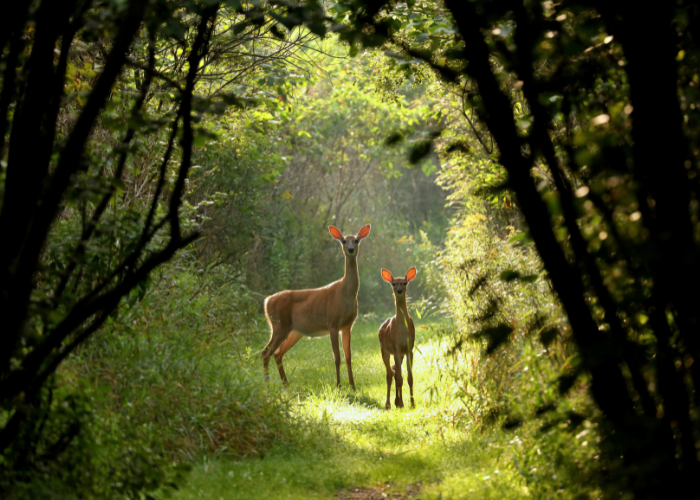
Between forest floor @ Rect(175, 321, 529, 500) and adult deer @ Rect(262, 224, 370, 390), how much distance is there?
8.18 feet

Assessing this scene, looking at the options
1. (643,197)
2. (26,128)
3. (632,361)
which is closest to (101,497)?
(26,128)

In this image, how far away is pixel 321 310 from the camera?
10.6m

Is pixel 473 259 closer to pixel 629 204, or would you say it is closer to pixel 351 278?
pixel 629 204

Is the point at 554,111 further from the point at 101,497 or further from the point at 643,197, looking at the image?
the point at 101,497

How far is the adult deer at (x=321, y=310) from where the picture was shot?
408 inches

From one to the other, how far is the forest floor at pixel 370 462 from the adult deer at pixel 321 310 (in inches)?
98.1

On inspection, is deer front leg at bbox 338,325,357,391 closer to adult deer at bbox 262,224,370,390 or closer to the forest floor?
adult deer at bbox 262,224,370,390

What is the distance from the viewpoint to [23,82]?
309cm

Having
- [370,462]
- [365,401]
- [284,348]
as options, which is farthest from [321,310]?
[370,462]

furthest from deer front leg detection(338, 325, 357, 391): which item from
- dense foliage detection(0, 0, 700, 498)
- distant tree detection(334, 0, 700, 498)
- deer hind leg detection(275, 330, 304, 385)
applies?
distant tree detection(334, 0, 700, 498)

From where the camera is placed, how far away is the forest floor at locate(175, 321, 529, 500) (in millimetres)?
4734

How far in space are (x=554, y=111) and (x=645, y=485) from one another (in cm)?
181

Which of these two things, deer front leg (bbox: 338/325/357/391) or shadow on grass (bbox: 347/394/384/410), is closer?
shadow on grass (bbox: 347/394/384/410)

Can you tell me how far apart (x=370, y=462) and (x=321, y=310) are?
502 centimetres
